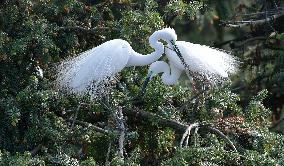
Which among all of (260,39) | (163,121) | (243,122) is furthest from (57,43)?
(260,39)

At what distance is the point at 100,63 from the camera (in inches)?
125

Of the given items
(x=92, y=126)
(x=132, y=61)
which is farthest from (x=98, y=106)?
(x=132, y=61)

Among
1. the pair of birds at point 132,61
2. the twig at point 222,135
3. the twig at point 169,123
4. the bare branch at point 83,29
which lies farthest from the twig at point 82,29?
the twig at point 222,135

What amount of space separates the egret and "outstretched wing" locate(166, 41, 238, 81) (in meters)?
0.07

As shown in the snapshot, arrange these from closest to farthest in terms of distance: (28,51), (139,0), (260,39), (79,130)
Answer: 1. (79,130)
2. (28,51)
3. (139,0)
4. (260,39)

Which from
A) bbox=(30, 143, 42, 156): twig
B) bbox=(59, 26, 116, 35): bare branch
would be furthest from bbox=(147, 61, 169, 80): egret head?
bbox=(30, 143, 42, 156): twig

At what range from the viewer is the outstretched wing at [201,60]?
321cm

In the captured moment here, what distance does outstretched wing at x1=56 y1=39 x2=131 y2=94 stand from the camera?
314 cm

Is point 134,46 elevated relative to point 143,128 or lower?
elevated

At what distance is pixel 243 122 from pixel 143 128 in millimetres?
476

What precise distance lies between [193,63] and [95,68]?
43 centimetres

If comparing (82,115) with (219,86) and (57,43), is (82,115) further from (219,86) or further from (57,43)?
(219,86)

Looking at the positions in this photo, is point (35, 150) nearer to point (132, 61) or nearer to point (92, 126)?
point (92, 126)

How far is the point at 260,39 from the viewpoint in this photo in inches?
166
